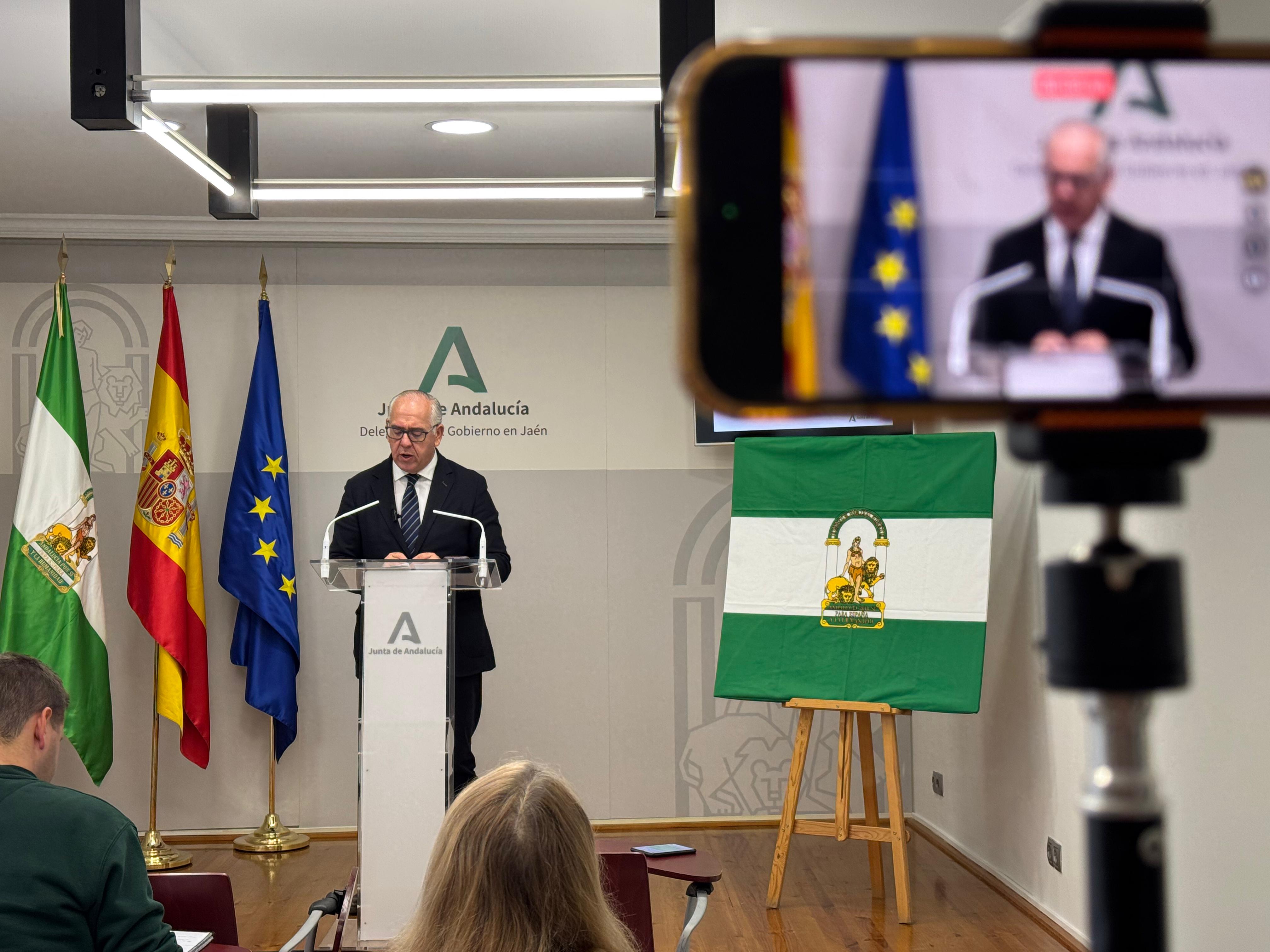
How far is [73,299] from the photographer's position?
5.25 metres

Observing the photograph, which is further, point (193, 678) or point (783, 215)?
point (193, 678)

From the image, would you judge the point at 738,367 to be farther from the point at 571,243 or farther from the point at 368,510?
the point at 571,243

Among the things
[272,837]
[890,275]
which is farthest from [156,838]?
[890,275]

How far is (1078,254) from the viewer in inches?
14.8

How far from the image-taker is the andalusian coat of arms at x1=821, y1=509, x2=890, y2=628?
4.07 meters

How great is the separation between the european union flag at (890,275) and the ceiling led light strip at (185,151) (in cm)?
261

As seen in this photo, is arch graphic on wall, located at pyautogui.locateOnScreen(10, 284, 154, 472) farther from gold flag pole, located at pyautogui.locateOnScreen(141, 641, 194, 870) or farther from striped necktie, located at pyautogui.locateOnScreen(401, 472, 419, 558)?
striped necktie, located at pyautogui.locateOnScreen(401, 472, 419, 558)

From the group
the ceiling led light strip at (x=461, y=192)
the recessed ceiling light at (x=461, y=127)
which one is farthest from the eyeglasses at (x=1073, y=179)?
the recessed ceiling light at (x=461, y=127)

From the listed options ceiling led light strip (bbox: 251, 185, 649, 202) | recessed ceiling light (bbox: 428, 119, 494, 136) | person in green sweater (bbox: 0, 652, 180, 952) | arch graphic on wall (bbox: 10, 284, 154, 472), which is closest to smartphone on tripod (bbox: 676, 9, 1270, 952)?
person in green sweater (bbox: 0, 652, 180, 952)

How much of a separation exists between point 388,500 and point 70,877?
93.7 inches

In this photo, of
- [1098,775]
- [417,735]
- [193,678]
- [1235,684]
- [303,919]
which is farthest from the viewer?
[193,678]

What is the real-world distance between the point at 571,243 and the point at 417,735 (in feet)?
9.75

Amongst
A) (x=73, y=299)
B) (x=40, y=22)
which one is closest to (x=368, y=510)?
(x=40, y=22)

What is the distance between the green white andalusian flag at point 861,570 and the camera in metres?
3.92
